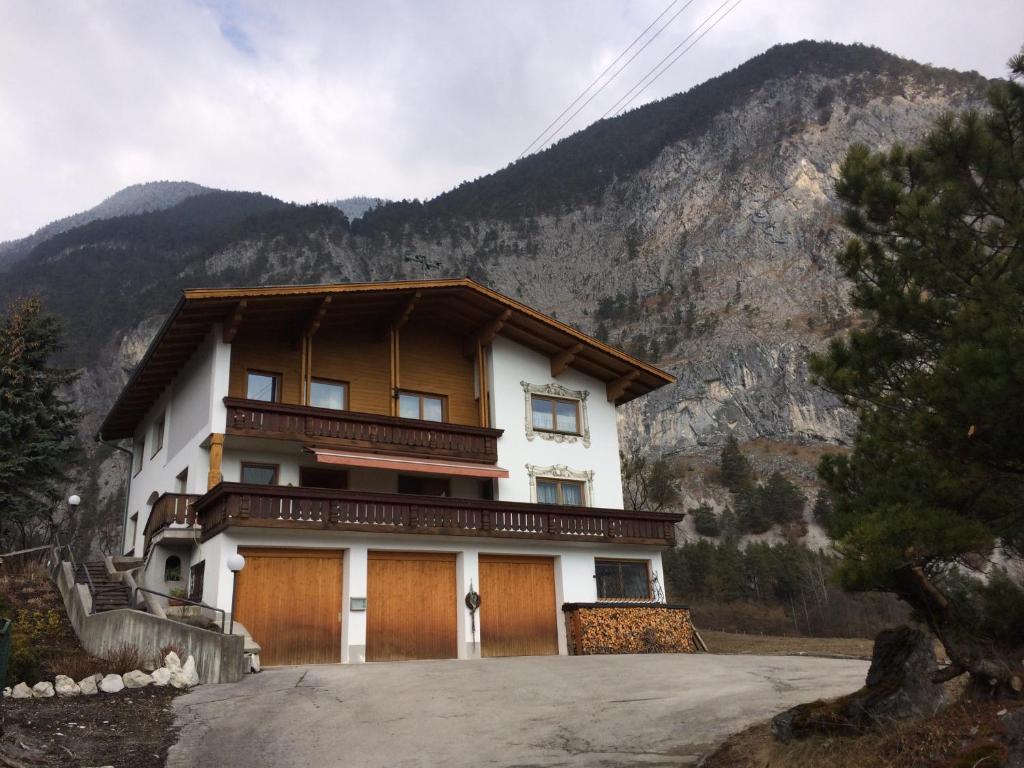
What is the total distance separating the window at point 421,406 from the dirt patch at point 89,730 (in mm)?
Answer: 13723

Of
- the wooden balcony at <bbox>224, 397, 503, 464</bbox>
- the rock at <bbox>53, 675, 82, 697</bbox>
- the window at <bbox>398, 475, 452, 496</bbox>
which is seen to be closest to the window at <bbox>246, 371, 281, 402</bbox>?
the wooden balcony at <bbox>224, 397, 503, 464</bbox>

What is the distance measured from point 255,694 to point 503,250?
129136mm

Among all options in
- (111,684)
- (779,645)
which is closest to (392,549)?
(111,684)

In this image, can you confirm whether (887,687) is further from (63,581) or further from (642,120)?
(642,120)

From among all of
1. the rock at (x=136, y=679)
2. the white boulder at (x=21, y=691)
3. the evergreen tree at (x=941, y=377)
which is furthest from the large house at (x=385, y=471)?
the evergreen tree at (x=941, y=377)

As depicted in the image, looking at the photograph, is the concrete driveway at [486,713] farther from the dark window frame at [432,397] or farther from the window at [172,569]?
the dark window frame at [432,397]

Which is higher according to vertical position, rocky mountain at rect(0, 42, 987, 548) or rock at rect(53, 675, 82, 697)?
rocky mountain at rect(0, 42, 987, 548)

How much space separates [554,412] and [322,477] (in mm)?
7870

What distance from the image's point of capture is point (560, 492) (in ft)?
84.9

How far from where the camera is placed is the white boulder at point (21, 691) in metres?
11.2

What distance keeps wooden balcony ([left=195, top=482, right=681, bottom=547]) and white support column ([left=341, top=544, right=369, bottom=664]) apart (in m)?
0.76

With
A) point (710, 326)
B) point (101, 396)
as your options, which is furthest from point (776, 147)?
point (101, 396)

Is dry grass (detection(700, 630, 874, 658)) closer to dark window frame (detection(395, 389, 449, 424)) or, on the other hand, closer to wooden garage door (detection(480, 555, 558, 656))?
wooden garage door (detection(480, 555, 558, 656))

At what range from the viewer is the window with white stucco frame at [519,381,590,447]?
2627 cm
